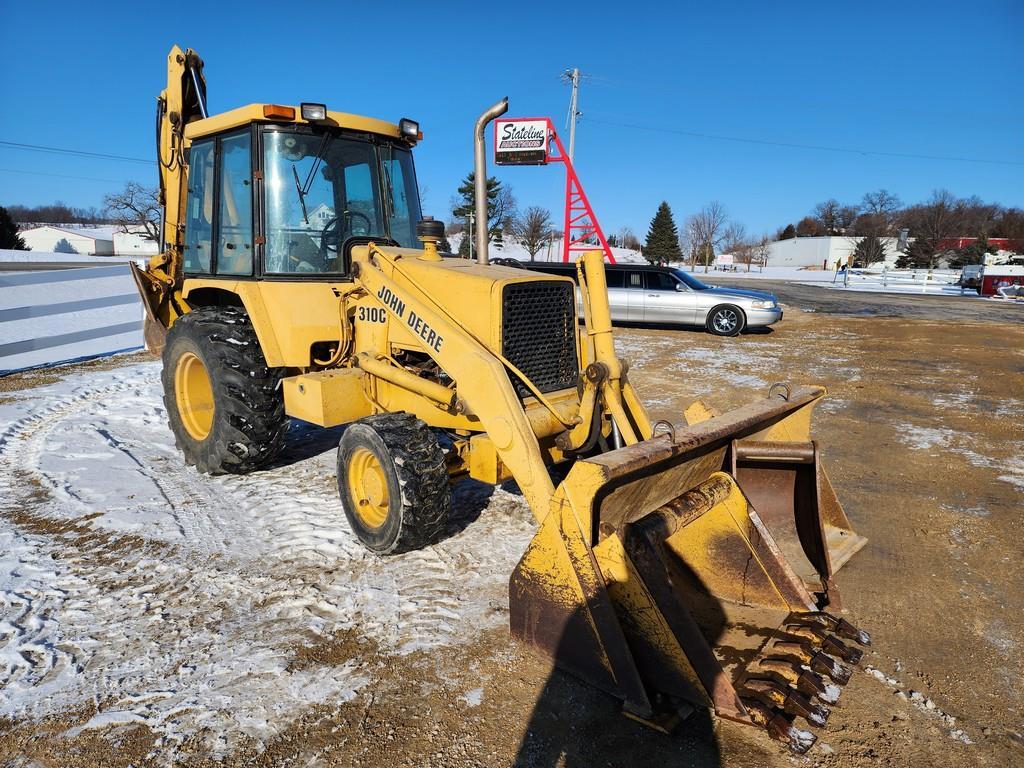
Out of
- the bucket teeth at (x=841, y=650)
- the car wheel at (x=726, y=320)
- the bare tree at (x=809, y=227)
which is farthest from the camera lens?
the bare tree at (x=809, y=227)

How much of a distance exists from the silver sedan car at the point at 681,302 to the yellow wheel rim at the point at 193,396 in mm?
10075

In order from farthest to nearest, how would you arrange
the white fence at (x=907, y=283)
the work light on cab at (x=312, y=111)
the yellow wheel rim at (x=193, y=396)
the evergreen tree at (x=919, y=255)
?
the evergreen tree at (x=919, y=255) → the white fence at (x=907, y=283) → the yellow wheel rim at (x=193, y=396) → the work light on cab at (x=312, y=111)

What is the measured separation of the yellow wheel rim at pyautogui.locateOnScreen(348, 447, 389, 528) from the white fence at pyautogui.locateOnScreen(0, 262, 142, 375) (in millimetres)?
7950

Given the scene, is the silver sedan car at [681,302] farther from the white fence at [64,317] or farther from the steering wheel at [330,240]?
the steering wheel at [330,240]

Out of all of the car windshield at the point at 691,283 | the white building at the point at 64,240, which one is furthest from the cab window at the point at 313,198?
the white building at the point at 64,240

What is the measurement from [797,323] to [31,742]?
17.5m

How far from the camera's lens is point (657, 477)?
321cm

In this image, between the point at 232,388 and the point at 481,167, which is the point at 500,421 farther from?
the point at 232,388

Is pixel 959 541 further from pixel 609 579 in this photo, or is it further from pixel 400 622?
pixel 400 622

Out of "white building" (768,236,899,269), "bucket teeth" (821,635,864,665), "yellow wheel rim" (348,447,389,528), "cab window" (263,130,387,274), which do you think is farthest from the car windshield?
"white building" (768,236,899,269)

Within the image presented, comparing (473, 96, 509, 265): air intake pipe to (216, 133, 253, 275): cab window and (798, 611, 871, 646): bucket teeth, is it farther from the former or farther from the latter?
(798, 611, 871, 646): bucket teeth

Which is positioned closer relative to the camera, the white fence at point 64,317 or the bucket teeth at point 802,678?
the bucket teeth at point 802,678

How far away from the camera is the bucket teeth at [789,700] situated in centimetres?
255

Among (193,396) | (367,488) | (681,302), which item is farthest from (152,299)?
(681,302)
